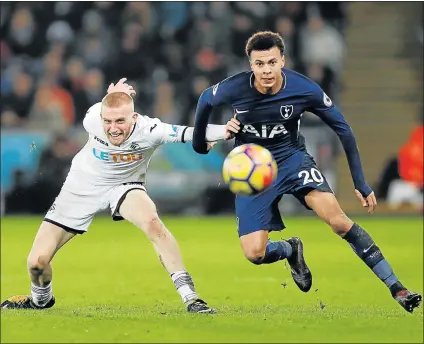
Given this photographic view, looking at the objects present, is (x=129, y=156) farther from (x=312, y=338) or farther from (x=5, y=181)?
(x=5, y=181)

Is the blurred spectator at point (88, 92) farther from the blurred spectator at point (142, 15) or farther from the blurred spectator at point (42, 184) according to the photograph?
the blurred spectator at point (142, 15)

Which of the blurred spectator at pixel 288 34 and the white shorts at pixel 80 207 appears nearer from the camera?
the white shorts at pixel 80 207

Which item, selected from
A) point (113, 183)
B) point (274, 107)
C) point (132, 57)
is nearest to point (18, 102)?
point (132, 57)

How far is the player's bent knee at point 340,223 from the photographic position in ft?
28.8

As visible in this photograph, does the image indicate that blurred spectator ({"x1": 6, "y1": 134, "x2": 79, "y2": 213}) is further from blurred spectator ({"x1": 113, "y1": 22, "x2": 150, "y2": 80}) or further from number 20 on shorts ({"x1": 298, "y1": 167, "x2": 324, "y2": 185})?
number 20 on shorts ({"x1": 298, "y1": 167, "x2": 324, "y2": 185})

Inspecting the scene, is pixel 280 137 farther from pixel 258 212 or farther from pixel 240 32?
pixel 240 32

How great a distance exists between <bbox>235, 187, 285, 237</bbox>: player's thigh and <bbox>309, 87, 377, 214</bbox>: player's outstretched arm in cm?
71

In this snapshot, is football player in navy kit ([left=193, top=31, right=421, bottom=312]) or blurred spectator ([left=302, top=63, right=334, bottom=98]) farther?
blurred spectator ([left=302, top=63, right=334, bottom=98])

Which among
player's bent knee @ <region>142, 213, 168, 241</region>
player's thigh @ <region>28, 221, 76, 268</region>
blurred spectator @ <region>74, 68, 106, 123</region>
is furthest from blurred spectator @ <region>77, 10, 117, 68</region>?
player's bent knee @ <region>142, 213, 168, 241</region>

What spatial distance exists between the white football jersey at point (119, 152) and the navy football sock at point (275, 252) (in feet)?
4.12

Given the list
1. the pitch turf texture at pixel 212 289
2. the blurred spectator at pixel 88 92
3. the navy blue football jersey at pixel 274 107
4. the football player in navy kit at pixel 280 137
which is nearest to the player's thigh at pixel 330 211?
the football player in navy kit at pixel 280 137

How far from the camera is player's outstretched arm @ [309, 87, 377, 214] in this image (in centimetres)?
891

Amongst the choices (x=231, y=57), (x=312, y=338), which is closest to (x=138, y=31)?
(x=231, y=57)

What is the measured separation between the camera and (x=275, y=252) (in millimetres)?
9633
